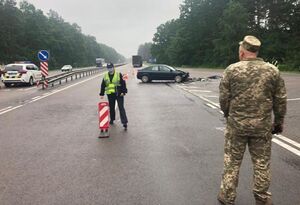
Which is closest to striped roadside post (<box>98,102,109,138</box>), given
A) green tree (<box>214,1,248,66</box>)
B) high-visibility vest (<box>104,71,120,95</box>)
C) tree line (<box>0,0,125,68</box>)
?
high-visibility vest (<box>104,71,120,95</box>)

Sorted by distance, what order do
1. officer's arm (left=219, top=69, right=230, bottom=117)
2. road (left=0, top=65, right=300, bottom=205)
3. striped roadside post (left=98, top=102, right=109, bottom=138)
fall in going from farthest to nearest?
striped roadside post (left=98, top=102, right=109, bottom=138) < road (left=0, top=65, right=300, bottom=205) < officer's arm (left=219, top=69, right=230, bottom=117)

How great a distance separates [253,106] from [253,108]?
0.07 feet

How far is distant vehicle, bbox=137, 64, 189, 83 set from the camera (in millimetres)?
31703

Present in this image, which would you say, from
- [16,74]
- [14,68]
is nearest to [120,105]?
[16,74]

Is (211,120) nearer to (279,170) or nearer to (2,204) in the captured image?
(279,170)

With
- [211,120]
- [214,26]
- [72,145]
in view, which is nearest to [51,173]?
[72,145]

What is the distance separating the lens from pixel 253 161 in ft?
15.2

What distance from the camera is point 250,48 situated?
14.6 feet

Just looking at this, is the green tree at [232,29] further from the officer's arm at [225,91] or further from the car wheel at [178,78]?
the officer's arm at [225,91]

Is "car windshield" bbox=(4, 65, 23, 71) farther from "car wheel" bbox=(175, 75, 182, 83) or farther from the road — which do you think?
the road

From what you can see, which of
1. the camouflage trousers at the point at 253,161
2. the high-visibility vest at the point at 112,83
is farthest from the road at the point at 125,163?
the high-visibility vest at the point at 112,83

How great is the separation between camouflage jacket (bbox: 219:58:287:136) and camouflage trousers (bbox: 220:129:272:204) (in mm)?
113

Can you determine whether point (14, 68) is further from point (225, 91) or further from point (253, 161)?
point (253, 161)

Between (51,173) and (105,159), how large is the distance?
3.83 ft
